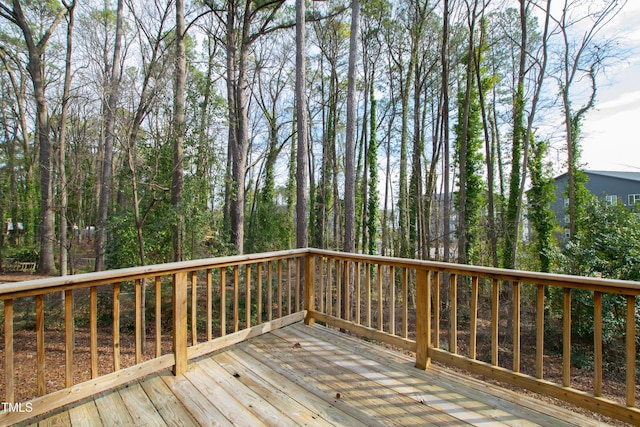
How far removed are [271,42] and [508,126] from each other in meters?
9.40

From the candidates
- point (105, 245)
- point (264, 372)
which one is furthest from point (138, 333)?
point (105, 245)

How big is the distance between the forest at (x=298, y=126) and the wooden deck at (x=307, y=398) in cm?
365

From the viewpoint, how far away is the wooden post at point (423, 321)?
2.27m

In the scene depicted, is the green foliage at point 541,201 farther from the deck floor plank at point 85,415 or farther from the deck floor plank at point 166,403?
the deck floor plank at point 85,415

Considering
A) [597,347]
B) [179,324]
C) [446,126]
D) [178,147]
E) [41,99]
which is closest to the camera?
[597,347]

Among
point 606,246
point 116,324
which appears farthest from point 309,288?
point 606,246

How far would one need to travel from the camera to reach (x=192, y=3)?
838cm

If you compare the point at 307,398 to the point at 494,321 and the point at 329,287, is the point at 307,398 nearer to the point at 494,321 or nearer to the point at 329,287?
the point at 329,287

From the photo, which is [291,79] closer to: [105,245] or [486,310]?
[105,245]

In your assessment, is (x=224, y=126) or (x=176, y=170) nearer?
(x=176, y=170)

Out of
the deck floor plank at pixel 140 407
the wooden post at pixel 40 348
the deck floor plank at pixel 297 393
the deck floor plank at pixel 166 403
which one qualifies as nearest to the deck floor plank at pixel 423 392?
the deck floor plank at pixel 297 393

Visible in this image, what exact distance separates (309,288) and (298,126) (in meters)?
3.47

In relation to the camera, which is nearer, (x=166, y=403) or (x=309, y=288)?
(x=166, y=403)

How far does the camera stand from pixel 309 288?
3275 millimetres
